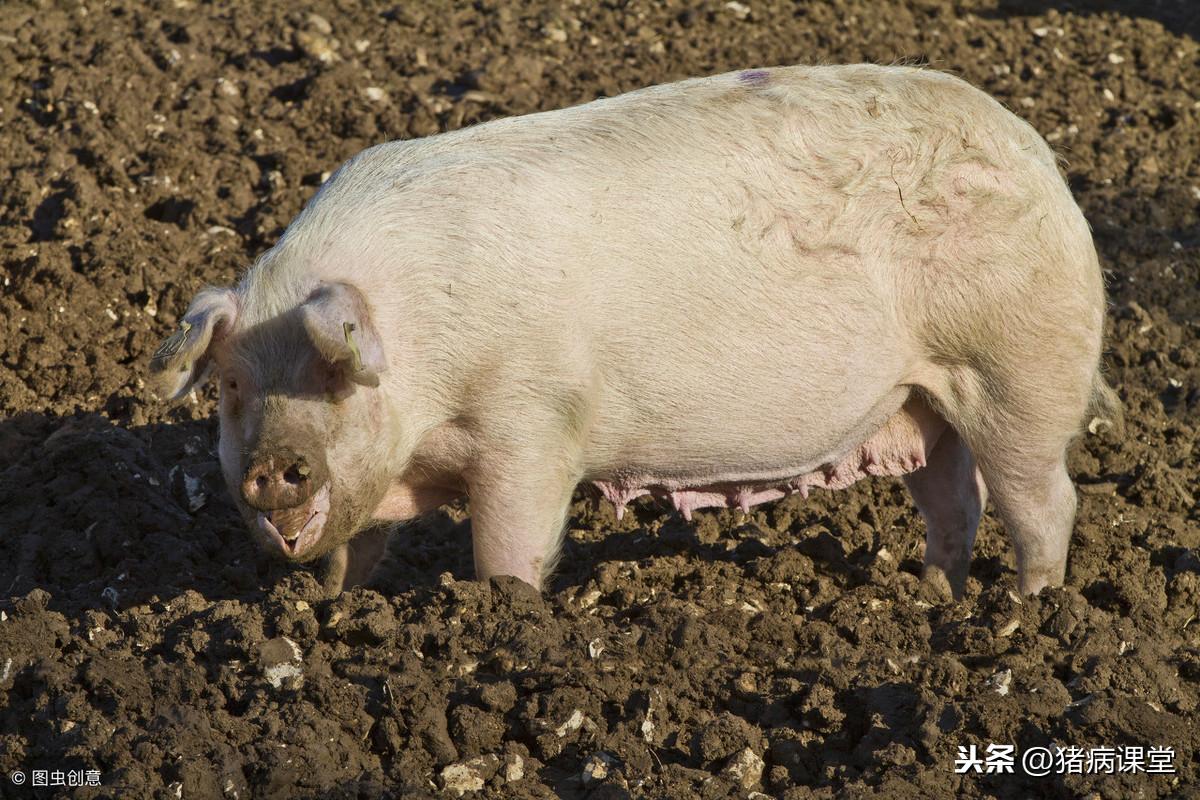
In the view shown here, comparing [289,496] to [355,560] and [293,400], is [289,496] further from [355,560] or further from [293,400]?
[355,560]

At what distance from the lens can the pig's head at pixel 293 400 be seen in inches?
159

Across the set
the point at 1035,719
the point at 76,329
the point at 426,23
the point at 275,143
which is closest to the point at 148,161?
the point at 275,143

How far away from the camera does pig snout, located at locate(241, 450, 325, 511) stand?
13.4ft

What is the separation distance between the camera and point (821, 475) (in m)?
5.47

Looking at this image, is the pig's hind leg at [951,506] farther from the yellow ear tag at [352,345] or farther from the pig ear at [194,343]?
the pig ear at [194,343]

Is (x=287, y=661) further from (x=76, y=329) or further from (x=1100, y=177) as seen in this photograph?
(x=1100, y=177)

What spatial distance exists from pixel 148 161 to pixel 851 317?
179 inches

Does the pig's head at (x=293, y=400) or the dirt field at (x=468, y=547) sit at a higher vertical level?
the pig's head at (x=293, y=400)

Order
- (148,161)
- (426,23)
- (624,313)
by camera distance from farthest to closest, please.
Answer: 1. (426,23)
2. (148,161)
3. (624,313)

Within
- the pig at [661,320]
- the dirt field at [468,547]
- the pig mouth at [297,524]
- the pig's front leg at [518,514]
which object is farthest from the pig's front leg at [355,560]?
the pig mouth at [297,524]

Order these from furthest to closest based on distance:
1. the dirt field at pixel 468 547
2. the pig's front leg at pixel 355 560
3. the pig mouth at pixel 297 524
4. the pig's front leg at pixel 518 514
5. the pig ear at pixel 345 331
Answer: the pig's front leg at pixel 355 560, the pig's front leg at pixel 518 514, the pig mouth at pixel 297 524, the pig ear at pixel 345 331, the dirt field at pixel 468 547

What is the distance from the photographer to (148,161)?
793 centimetres

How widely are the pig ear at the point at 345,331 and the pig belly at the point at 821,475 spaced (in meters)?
1.27

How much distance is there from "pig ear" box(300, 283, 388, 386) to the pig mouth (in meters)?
0.44
